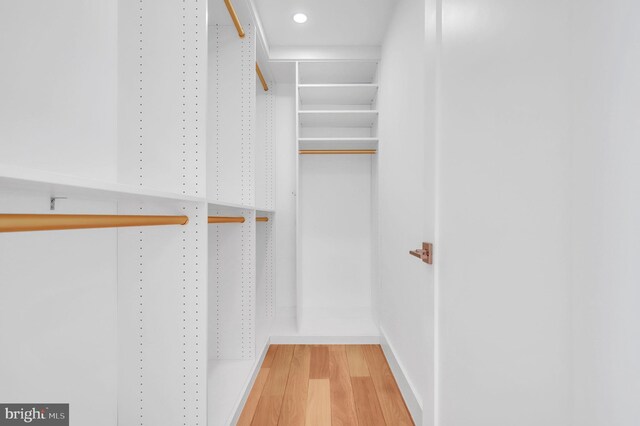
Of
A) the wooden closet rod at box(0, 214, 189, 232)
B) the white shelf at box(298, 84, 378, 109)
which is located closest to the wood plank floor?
the wooden closet rod at box(0, 214, 189, 232)

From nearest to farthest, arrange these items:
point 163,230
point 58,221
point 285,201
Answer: point 58,221, point 163,230, point 285,201

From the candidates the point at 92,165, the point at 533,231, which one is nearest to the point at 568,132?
the point at 533,231

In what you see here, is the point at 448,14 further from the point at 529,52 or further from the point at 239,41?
the point at 239,41

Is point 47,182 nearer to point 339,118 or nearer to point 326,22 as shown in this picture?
point 326,22

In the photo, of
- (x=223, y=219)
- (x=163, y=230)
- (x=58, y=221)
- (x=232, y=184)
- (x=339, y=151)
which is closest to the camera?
(x=58, y=221)

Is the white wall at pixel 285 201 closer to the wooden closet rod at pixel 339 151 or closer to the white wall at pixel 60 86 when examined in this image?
the wooden closet rod at pixel 339 151

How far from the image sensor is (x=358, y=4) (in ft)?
6.62

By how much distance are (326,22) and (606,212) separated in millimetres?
2224

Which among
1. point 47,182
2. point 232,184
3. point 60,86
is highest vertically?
point 60,86

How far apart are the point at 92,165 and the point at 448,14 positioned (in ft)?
3.92

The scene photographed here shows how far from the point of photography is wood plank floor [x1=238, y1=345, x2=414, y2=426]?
5.07 feet

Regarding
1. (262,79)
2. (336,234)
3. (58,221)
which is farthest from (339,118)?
(58,221)

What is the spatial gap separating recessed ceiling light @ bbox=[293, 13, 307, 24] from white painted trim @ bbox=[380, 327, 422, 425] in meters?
2.20

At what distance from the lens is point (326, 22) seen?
221 cm
